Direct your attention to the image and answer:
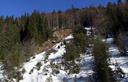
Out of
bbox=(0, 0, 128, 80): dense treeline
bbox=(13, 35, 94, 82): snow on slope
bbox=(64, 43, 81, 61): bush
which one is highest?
bbox=(0, 0, 128, 80): dense treeline

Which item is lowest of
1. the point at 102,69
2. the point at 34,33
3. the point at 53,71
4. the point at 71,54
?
the point at 53,71

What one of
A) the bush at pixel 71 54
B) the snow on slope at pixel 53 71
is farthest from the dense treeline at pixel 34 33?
the bush at pixel 71 54

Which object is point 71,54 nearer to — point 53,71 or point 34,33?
point 53,71

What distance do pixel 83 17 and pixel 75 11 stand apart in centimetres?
2129

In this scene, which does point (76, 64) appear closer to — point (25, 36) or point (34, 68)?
point (34, 68)

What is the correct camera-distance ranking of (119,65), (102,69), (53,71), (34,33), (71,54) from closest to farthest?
(102,69) → (119,65) → (53,71) → (71,54) → (34,33)

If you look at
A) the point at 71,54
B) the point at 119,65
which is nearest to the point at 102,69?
the point at 119,65

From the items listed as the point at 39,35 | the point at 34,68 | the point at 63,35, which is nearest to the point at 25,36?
the point at 39,35

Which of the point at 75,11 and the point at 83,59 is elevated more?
the point at 75,11

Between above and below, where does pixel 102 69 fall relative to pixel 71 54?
below

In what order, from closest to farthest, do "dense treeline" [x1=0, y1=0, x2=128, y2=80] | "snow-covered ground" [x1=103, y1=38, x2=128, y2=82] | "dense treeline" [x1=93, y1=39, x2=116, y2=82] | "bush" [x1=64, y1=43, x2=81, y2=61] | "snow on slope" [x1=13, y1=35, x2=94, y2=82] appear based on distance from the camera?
"dense treeline" [x1=93, y1=39, x2=116, y2=82] → "snow-covered ground" [x1=103, y1=38, x2=128, y2=82] → "snow on slope" [x1=13, y1=35, x2=94, y2=82] → "bush" [x1=64, y1=43, x2=81, y2=61] → "dense treeline" [x1=0, y1=0, x2=128, y2=80]

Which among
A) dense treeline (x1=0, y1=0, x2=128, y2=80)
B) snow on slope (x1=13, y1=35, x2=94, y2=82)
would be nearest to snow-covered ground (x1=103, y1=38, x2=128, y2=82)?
dense treeline (x1=0, y1=0, x2=128, y2=80)

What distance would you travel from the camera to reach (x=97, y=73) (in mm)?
48875

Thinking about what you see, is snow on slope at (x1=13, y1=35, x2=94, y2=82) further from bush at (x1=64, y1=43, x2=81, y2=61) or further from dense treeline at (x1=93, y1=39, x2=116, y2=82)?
dense treeline at (x1=93, y1=39, x2=116, y2=82)
